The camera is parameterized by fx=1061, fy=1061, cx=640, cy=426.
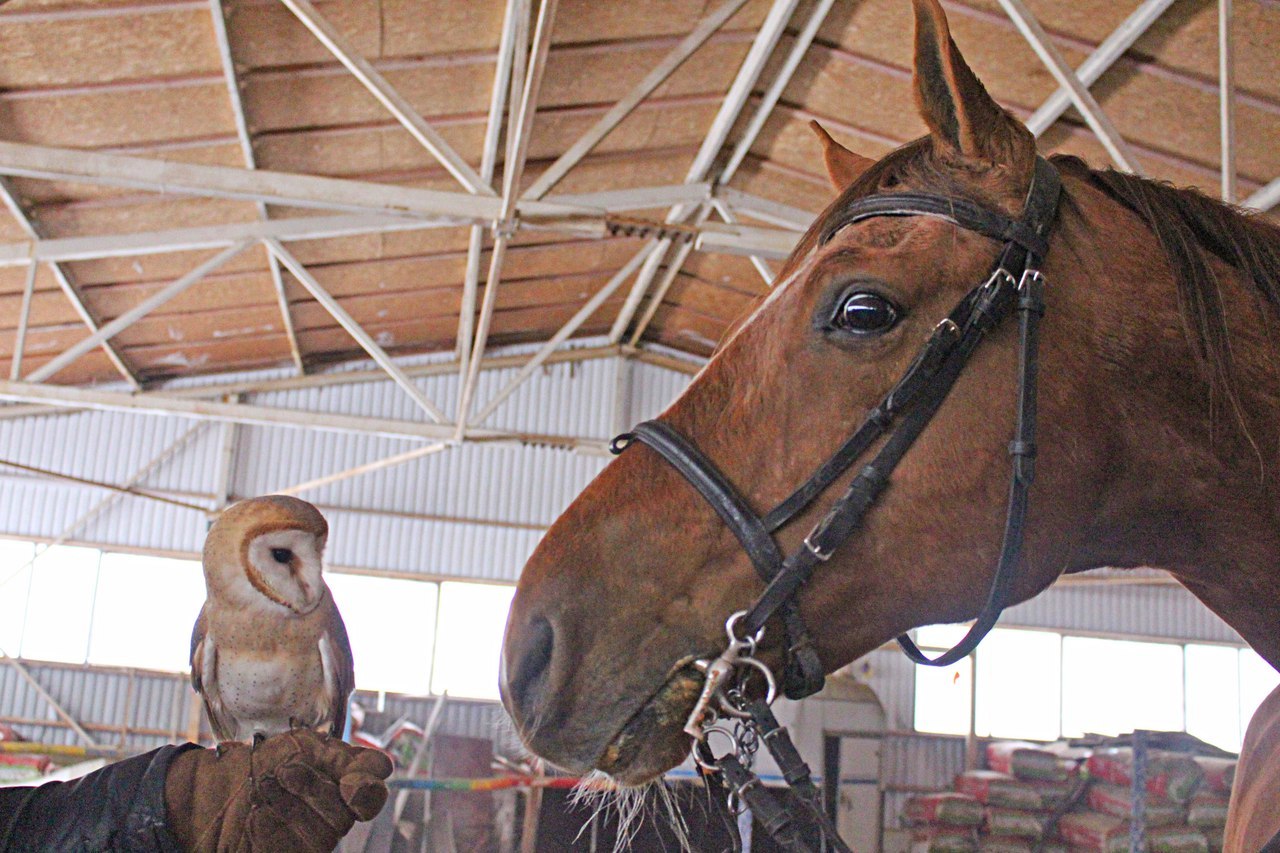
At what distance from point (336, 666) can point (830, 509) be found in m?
1.38

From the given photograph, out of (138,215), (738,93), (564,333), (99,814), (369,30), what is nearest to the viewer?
(99,814)

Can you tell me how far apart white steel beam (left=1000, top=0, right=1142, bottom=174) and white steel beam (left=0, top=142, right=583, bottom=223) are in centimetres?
302

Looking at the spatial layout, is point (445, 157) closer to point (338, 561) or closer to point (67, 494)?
point (338, 561)

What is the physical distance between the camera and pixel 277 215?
9.02 metres

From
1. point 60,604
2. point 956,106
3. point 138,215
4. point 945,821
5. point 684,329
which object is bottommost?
point 945,821

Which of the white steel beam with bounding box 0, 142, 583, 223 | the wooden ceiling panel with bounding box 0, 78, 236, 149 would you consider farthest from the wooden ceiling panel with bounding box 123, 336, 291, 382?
the white steel beam with bounding box 0, 142, 583, 223

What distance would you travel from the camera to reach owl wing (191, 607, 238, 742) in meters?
2.04

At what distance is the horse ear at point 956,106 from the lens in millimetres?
1256

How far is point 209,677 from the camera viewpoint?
207 centimetres

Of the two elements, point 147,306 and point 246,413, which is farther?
point 246,413

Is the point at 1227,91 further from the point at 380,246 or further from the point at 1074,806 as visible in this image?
the point at 1074,806

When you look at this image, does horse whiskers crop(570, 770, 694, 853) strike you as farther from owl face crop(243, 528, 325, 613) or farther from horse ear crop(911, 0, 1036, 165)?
horse ear crop(911, 0, 1036, 165)

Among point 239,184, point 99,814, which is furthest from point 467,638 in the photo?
point 99,814

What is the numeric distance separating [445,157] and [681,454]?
550 centimetres
